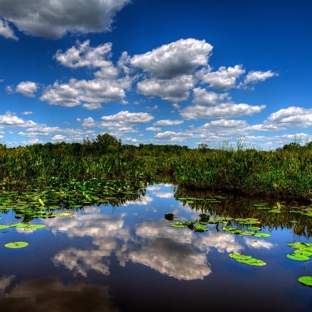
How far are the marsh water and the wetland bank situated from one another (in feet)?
0.04

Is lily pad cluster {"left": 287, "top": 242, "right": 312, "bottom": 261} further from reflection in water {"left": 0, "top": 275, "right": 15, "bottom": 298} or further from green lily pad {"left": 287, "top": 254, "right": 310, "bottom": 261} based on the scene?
reflection in water {"left": 0, "top": 275, "right": 15, "bottom": 298}

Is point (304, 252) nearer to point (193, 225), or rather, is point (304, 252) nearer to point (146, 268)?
point (193, 225)

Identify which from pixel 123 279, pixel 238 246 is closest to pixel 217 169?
pixel 238 246

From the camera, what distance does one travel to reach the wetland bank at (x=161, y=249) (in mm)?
2918

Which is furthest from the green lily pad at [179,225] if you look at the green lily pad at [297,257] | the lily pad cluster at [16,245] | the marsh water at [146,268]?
the lily pad cluster at [16,245]

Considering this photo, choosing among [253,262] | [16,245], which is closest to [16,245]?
[16,245]

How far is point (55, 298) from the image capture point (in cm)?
284

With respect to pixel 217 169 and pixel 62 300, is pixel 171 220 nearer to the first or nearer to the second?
pixel 62 300

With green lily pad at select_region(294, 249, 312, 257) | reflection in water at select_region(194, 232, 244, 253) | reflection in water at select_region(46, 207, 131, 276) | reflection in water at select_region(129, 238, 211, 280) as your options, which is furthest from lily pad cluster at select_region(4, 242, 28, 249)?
green lily pad at select_region(294, 249, 312, 257)

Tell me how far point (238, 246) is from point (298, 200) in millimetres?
5525

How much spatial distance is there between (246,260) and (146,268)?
52.5 inches

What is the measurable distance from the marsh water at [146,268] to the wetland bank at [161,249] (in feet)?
0.04

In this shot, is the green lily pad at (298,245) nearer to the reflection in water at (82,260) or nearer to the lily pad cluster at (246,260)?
the lily pad cluster at (246,260)

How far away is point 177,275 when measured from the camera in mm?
3438
